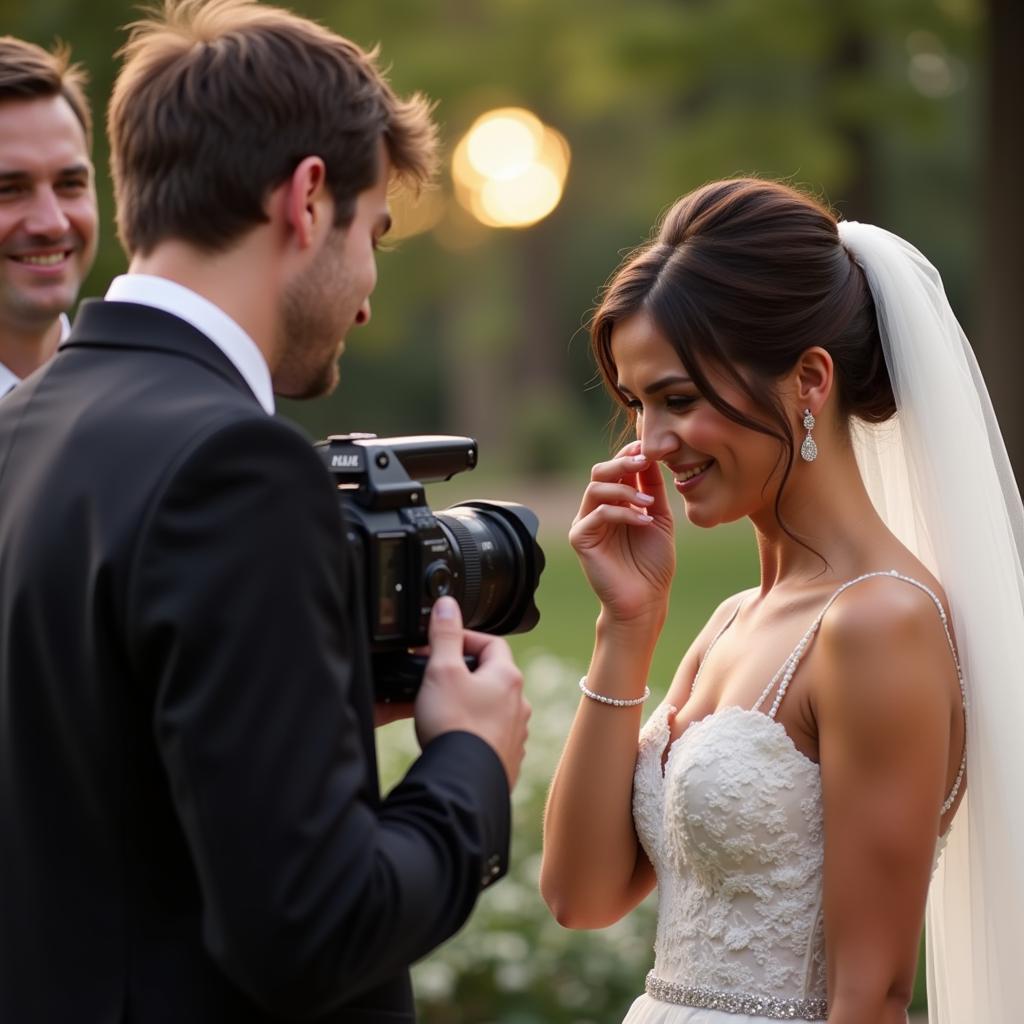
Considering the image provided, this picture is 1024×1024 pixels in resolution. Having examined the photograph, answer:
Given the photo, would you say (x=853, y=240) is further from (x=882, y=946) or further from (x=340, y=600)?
(x=340, y=600)

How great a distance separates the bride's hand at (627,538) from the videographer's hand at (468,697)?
937 millimetres

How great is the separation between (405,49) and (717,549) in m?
7.19

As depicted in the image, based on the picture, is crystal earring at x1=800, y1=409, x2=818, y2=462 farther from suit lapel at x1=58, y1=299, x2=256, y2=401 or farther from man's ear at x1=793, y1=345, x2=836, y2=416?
suit lapel at x1=58, y1=299, x2=256, y2=401

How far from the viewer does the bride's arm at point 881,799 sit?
2.50 meters

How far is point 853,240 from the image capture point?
9.70 ft

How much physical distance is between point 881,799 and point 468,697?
85 cm

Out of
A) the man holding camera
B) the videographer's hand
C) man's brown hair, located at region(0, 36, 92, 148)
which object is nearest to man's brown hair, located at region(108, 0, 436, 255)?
the man holding camera

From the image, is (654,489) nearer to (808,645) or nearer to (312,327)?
(808,645)

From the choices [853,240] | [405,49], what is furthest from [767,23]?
[853,240]

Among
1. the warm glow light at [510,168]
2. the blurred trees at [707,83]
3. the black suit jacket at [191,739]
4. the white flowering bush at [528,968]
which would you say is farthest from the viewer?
the warm glow light at [510,168]

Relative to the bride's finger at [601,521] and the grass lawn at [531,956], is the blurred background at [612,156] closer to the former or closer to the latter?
the grass lawn at [531,956]

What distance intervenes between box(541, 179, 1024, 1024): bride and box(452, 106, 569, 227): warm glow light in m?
17.7

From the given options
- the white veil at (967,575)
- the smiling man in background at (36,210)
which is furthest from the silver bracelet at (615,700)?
the smiling man in background at (36,210)

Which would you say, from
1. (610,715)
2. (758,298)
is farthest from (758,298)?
(610,715)
